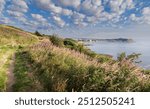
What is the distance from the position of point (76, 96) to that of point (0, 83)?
541 centimetres

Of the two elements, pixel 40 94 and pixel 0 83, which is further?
pixel 0 83

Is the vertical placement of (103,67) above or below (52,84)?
above

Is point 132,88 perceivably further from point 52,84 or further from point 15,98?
point 15,98

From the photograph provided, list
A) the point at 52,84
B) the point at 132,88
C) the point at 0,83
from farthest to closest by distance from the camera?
the point at 0,83, the point at 52,84, the point at 132,88

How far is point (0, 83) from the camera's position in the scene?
12023 millimetres

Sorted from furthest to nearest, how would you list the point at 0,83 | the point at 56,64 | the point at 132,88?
the point at 56,64 < the point at 0,83 < the point at 132,88

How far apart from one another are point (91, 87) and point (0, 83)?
499 cm

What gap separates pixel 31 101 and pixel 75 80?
281 centimetres

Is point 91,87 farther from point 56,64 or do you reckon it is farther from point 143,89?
point 56,64

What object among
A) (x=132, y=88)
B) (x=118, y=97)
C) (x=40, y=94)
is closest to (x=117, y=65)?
(x=132, y=88)

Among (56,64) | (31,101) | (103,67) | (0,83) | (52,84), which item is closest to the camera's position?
(31,101)

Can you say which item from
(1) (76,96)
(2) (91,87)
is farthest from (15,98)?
(2) (91,87)

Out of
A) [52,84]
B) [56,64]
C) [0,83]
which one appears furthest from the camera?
[56,64]

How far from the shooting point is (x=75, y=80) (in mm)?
9984
